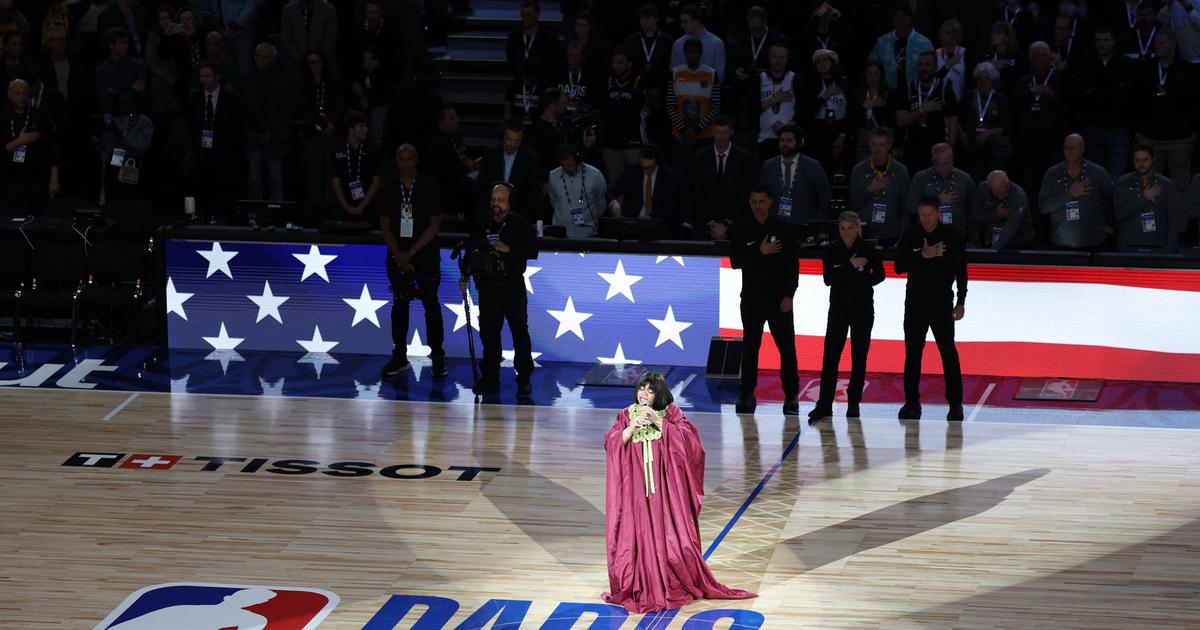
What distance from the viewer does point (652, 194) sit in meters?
16.9

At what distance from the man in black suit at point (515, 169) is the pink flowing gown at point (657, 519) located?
7.15 metres

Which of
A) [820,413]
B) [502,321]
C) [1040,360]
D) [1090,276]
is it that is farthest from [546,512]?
[1090,276]

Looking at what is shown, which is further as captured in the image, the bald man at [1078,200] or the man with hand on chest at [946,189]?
the man with hand on chest at [946,189]

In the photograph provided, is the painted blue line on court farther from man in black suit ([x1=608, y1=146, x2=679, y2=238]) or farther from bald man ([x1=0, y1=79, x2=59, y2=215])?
bald man ([x1=0, y1=79, x2=59, y2=215])

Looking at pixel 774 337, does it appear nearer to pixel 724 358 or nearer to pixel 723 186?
pixel 724 358

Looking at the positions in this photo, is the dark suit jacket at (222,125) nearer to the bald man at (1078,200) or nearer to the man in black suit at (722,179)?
the man in black suit at (722,179)

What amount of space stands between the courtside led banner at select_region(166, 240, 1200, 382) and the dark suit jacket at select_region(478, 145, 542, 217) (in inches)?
27.5

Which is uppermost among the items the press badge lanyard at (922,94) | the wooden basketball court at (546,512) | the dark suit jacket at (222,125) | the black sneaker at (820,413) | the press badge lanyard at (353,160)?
the press badge lanyard at (922,94)

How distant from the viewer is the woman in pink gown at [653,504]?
9797 millimetres

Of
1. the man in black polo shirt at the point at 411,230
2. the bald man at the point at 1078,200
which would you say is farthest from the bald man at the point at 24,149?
the bald man at the point at 1078,200

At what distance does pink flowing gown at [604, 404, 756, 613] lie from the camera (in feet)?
32.2

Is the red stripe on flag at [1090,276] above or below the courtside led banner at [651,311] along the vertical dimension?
above

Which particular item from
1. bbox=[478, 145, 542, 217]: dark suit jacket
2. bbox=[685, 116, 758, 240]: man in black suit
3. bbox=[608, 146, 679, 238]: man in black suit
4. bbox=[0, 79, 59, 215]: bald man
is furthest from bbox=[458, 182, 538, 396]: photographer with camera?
bbox=[0, 79, 59, 215]: bald man

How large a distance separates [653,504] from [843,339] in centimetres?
517
